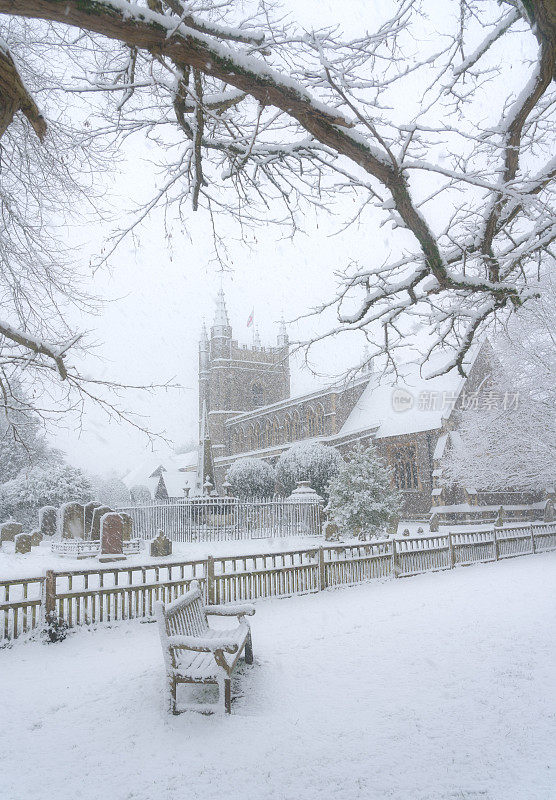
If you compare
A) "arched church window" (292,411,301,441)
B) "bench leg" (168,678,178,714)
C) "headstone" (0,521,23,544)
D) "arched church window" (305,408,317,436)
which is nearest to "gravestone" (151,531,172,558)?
"headstone" (0,521,23,544)

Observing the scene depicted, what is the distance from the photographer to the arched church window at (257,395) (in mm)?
59188

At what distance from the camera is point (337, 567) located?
12.3 m

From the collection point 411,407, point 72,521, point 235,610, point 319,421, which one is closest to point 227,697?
point 235,610

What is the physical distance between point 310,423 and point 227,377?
50.8 feet

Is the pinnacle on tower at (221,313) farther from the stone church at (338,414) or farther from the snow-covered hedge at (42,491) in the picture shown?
the snow-covered hedge at (42,491)

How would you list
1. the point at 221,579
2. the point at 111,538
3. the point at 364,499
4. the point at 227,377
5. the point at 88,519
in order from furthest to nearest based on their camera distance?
the point at 227,377
the point at 88,519
the point at 364,499
the point at 111,538
the point at 221,579

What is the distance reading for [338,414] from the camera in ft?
135

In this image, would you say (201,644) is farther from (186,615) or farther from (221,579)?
(221,579)

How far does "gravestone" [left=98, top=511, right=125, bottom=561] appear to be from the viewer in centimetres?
1567

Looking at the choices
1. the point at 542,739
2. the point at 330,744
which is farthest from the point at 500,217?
the point at 330,744

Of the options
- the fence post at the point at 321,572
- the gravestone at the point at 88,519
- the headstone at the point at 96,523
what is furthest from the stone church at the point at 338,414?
the gravestone at the point at 88,519

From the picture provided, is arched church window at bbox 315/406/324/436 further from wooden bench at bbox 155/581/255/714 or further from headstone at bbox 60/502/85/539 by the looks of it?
wooden bench at bbox 155/581/255/714

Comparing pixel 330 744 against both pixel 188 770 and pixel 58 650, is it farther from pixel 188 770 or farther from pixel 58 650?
pixel 58 650

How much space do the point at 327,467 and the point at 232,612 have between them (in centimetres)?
2452
